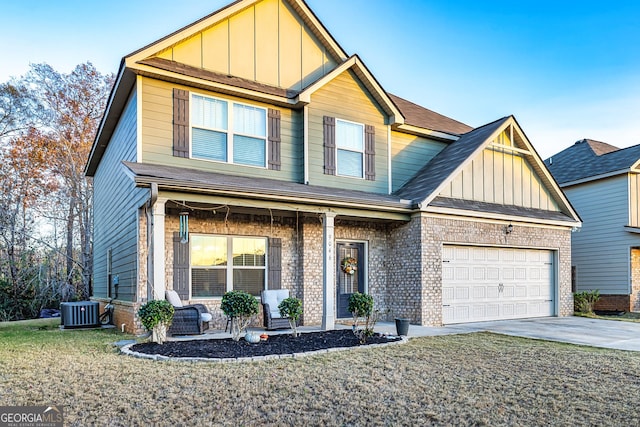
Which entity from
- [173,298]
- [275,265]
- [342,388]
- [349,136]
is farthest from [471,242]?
[342,388]

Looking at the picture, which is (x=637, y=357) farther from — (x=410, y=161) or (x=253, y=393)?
(x=410, y=161)

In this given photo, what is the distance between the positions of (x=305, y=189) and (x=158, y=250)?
344cm

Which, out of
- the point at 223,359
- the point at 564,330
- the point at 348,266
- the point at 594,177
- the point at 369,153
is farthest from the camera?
the point at 594,177

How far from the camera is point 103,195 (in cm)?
1528

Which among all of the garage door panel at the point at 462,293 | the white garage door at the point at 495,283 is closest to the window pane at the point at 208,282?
the white garage door at the point at 495,283

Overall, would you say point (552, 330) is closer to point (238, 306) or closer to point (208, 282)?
point (238, 306)

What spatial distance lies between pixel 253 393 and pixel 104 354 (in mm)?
3339

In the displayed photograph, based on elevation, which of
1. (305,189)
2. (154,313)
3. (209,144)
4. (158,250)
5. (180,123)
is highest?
(180,123)

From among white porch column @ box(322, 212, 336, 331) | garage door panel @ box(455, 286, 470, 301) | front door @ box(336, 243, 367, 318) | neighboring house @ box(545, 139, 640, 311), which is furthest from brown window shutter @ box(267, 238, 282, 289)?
neighboring house @ box(545, 139, 640, 311)

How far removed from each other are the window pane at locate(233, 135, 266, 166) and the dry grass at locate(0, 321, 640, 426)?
4.84 m

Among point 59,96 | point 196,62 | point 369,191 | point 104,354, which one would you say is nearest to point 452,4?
point 369,191

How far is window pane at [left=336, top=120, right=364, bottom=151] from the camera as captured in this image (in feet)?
39.5

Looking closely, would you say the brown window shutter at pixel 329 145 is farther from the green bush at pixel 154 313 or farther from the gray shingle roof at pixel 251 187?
the green bush at pixel 154 313

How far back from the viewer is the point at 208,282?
34.7ft
